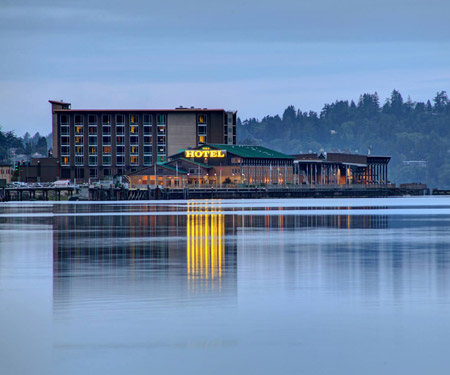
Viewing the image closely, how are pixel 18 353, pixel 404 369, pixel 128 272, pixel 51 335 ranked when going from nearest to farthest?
pixel 404 369 < pixel 18 353 < pixel 51 335 < pixel 128 272

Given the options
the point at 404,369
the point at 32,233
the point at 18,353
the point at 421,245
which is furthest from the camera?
the point at 32,233

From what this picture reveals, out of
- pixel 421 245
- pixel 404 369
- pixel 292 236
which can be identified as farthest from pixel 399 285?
pixel 292 236

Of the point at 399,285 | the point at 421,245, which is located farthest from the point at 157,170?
the point at 399,285

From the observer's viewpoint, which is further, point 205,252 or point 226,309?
point 205,252

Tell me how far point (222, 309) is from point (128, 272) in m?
8.84

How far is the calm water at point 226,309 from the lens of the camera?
1608 centimetres

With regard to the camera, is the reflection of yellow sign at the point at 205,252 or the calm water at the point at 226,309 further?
the reflection of yellow sign at the point at 205,252

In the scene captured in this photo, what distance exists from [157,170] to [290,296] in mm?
176315

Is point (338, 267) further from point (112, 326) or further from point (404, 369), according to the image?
point (404, 369)

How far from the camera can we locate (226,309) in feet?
70.9

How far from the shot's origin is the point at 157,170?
199 meters

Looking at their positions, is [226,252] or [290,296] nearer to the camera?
[290,296]

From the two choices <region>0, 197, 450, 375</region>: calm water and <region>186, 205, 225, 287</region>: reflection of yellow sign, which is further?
<region>186, 205, 225, 287</region>: reflection of yellow sign

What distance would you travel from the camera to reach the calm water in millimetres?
16078
